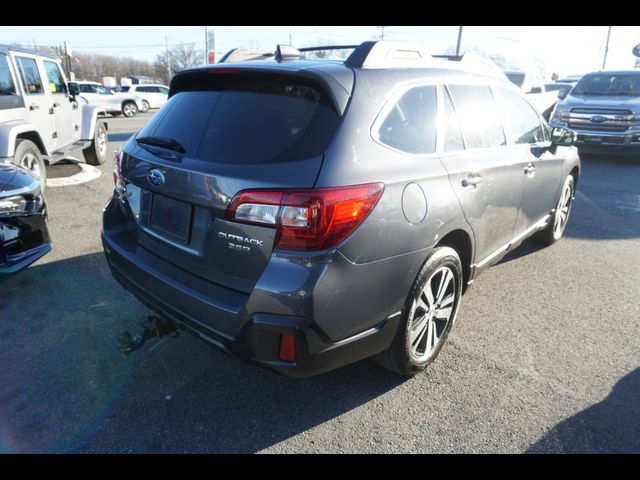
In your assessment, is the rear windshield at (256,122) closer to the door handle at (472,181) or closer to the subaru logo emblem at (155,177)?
the subaru logo emblem at (155,177)

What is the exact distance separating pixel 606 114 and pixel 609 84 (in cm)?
177

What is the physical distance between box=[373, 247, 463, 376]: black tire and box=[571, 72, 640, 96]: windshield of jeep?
34.8ft

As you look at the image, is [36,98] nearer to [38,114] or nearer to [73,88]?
[38,114]

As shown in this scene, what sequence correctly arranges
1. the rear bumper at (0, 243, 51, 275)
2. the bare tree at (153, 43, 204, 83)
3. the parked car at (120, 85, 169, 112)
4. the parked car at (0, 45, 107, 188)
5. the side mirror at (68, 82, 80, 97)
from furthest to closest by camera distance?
1. the bare tree at (153, 43, 204, 83)
2. the parked car at (120, 85, 169, 112)
3. the side mirror at (68, 82, 80, 97)
4. the parked car at (0, 45, 107, 188)
5. the rear bumper at (0, 243, 51, 275)

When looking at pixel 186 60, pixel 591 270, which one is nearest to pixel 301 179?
pixel 591 270

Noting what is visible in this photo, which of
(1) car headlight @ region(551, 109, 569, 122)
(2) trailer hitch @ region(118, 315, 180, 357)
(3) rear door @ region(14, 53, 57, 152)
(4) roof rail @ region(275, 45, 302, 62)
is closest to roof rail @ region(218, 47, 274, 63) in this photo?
(4) roof rail @ region(275, 45, 302, 62)

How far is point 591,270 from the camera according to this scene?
455 cm

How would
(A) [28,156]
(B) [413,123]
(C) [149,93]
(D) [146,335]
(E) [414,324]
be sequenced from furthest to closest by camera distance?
(C) [149,93] < (A) [28,156] < (D) [146,335] < (E) [414,324] < (B) [413,123]

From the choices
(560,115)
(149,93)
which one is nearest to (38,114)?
(560,115)

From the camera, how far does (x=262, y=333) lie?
204 cm

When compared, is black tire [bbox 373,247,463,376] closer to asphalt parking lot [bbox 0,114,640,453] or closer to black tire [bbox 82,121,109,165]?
asphalt parking lot [bbox 0,114,640,453]

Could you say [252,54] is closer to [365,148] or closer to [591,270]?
[365,148]

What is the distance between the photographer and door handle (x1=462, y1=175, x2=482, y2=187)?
110 inches
